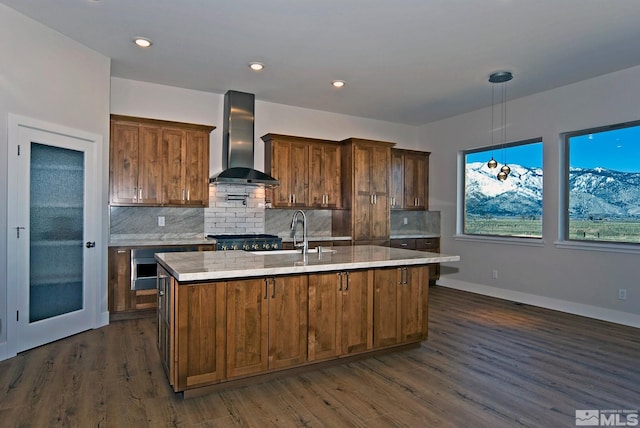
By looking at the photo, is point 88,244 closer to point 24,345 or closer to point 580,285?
point 24,345

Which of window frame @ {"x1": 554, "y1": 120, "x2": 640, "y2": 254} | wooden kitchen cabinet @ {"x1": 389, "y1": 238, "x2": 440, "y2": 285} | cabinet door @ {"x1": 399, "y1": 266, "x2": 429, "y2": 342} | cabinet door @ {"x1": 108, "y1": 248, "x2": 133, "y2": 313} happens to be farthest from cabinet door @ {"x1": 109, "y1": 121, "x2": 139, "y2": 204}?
window frame @ {"x1": 554, "y1": 120, "x2": 640, "y2": 254}

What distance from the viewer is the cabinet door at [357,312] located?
3.25 meters

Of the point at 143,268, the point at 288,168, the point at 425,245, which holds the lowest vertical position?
the point at 143,268

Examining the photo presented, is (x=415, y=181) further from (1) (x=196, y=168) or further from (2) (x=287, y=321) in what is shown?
(2) (x=287, y=321)

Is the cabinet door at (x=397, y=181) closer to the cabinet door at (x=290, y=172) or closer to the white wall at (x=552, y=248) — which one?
the white wall at (x=552, y=248)

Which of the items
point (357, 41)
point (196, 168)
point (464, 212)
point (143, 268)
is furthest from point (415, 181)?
point (143, 268)

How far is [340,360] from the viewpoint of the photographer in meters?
3.31

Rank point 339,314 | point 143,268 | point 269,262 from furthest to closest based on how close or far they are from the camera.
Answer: point 143,268 < point 339,314 < point 269,262

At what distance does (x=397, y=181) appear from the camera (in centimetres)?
705

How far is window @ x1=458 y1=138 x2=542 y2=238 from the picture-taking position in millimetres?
5805

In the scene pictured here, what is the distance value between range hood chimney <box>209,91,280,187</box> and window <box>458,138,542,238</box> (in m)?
3.39

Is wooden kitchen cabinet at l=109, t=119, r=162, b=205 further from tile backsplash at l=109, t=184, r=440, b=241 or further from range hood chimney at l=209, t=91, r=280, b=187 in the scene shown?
range hood chimney at l=209, t=91, r=280, b=187

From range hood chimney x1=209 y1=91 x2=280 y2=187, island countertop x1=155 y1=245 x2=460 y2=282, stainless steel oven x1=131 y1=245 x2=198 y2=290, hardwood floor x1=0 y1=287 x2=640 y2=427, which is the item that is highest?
A: range hood chimney x1=209 y1=91 x2=280 y2=187

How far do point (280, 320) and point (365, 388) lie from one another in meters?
0.77
